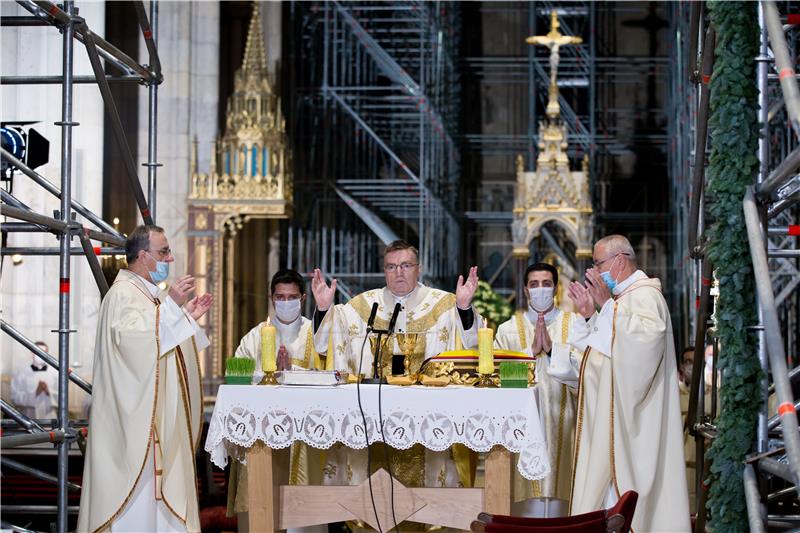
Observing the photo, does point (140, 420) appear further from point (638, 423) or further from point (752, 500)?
point (752, 500)

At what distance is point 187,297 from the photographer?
636 cm

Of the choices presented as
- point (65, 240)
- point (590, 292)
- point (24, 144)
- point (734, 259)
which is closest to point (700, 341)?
point (590, 292)

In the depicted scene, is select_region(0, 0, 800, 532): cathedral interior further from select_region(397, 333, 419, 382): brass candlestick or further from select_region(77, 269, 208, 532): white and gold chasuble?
select_region(397, 333, 419, 382): brass candlestick

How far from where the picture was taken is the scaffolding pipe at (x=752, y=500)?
4949 millimetres

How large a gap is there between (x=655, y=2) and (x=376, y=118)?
175 inches

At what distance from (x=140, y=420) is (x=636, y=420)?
8.48 feet

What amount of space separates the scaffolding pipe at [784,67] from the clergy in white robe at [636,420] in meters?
1.76

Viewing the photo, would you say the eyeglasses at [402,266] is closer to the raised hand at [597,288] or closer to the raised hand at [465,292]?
the raised hand at [465,292]

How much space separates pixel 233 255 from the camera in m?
15.1

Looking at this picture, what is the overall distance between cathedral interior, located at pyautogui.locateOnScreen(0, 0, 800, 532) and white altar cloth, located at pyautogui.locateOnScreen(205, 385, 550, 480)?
19.7 ft

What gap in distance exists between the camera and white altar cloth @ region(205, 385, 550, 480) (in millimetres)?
5766

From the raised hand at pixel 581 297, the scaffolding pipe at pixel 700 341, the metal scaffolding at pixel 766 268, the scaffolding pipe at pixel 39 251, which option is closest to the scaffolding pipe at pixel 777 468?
the metal scaffolding at pixel 766 268

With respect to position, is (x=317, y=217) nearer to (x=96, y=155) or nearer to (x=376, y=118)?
(x=376, y=118)

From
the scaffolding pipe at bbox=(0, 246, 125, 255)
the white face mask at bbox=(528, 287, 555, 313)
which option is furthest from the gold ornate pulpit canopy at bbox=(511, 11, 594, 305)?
the scaffolding pipe at bbox=(0, 246, 125, 255)
